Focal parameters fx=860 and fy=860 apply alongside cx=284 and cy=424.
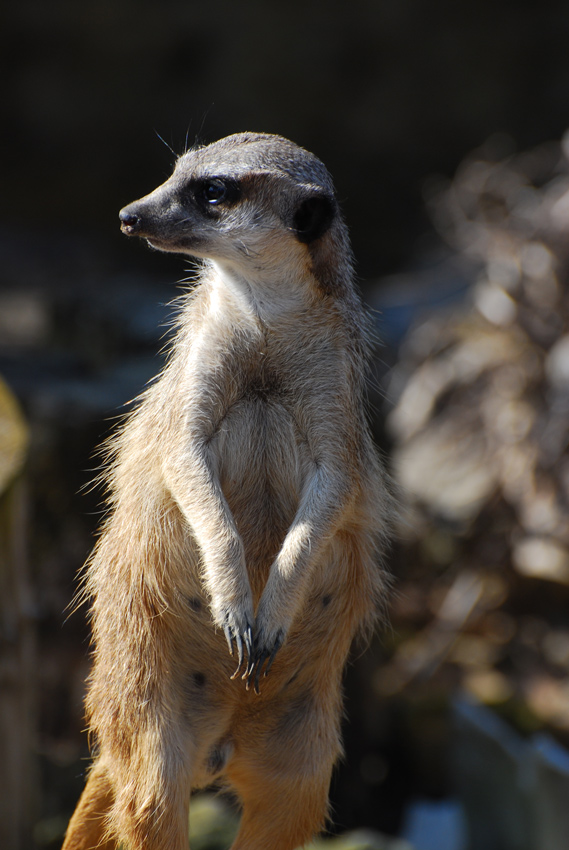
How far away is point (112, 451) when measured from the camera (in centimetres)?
257

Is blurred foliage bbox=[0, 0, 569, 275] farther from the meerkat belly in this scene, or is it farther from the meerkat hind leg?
the meerkat hind leg

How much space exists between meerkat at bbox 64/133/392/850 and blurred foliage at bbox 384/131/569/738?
3.39m

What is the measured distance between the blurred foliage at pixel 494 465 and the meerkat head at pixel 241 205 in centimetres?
349

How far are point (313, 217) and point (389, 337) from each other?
15.5 feet

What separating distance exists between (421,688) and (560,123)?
26.0 ft

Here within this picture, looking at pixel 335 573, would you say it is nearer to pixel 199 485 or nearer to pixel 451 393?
pixel 199 485

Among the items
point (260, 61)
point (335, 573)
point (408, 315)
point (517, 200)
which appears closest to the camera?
point (335, 573)

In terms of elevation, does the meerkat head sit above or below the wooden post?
above

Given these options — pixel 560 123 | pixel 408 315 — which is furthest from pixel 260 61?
pixel 408 315

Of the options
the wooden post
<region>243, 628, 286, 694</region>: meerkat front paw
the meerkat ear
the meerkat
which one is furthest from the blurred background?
<region>243, 628, 286, 694</region>: meerkat front paw

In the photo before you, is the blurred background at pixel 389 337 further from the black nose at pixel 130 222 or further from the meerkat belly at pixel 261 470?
the black nose at pixel 130 222

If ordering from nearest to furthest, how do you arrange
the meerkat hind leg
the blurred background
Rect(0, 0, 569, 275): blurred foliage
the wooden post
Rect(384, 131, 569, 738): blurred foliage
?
the meerkat hind leg, the wooden post, the blurred background, Rect(384, 131, 569, 738): blurred foliage, Rect(0, 0, 569, 275): blurred foliage

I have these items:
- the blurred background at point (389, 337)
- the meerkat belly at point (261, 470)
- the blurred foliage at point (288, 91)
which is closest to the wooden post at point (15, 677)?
the blurred background at point (389, 337)

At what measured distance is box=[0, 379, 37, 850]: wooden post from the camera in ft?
9.56
